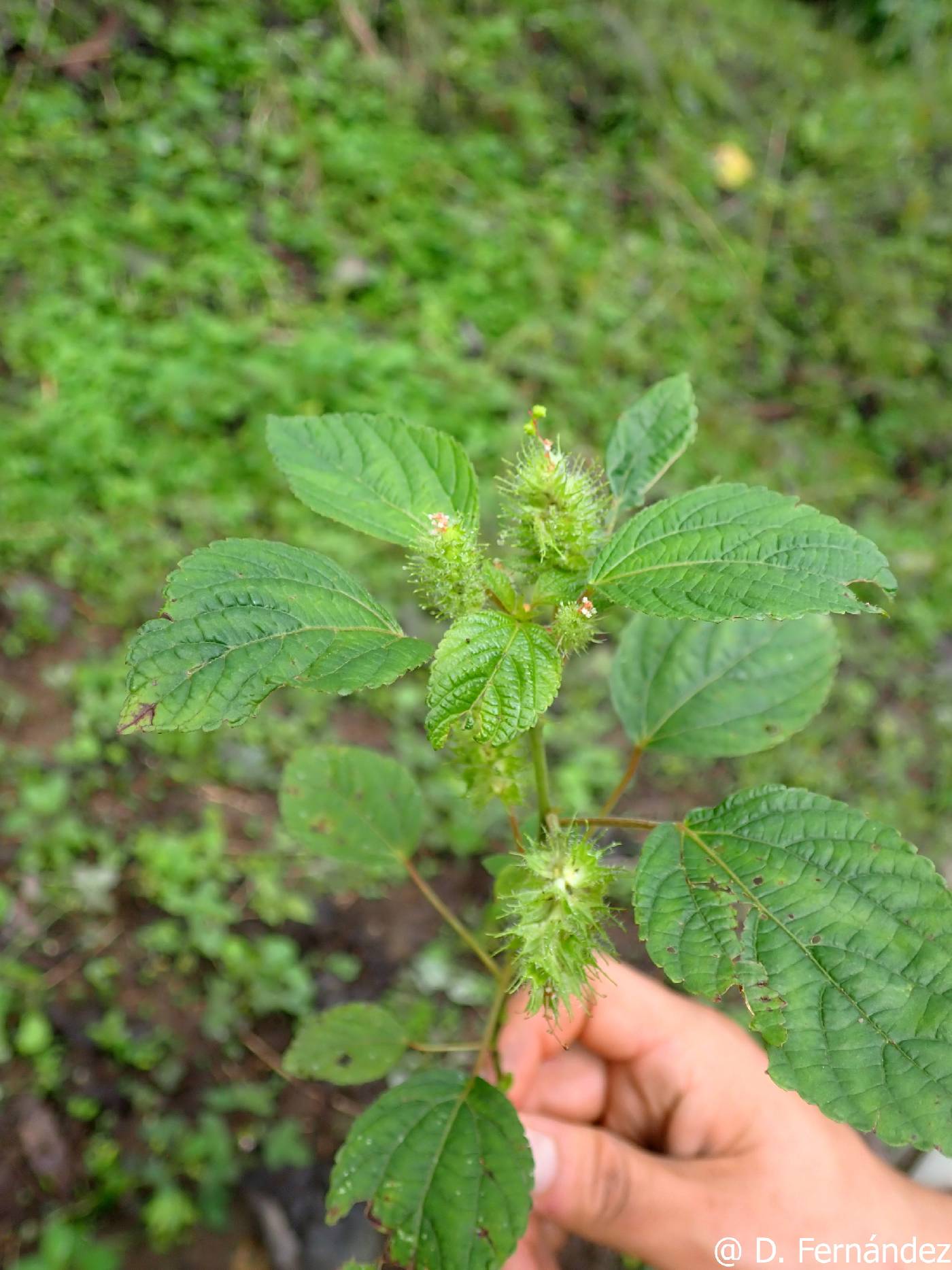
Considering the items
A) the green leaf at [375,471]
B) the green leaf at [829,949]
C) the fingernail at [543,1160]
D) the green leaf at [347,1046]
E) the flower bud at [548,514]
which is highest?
the flower bud at [548,514]

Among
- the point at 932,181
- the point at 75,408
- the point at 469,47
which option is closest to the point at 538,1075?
the point at 75,408

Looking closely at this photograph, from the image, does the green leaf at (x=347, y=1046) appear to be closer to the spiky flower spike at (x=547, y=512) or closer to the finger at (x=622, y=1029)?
the finger at (x=622, y=1029)

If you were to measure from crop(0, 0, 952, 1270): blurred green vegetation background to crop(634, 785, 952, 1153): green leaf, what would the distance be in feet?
6.59

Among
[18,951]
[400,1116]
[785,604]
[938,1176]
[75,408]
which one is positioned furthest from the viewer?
[75,408]

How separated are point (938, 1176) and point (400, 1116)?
1.50 meters

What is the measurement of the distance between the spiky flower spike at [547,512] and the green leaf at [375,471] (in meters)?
0.13

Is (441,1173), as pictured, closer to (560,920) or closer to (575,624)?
(560,920)

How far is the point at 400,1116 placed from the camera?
1593mm

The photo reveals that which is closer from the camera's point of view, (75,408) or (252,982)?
(252,982)

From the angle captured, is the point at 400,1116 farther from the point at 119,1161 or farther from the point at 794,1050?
the point at 119,1161

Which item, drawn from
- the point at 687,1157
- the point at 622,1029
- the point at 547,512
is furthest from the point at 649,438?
the point at 687,1157

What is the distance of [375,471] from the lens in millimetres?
1433

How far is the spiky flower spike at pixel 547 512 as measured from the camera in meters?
1.22

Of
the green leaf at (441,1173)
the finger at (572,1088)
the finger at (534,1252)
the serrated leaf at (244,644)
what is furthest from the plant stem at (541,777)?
the finger at (572,1088)
